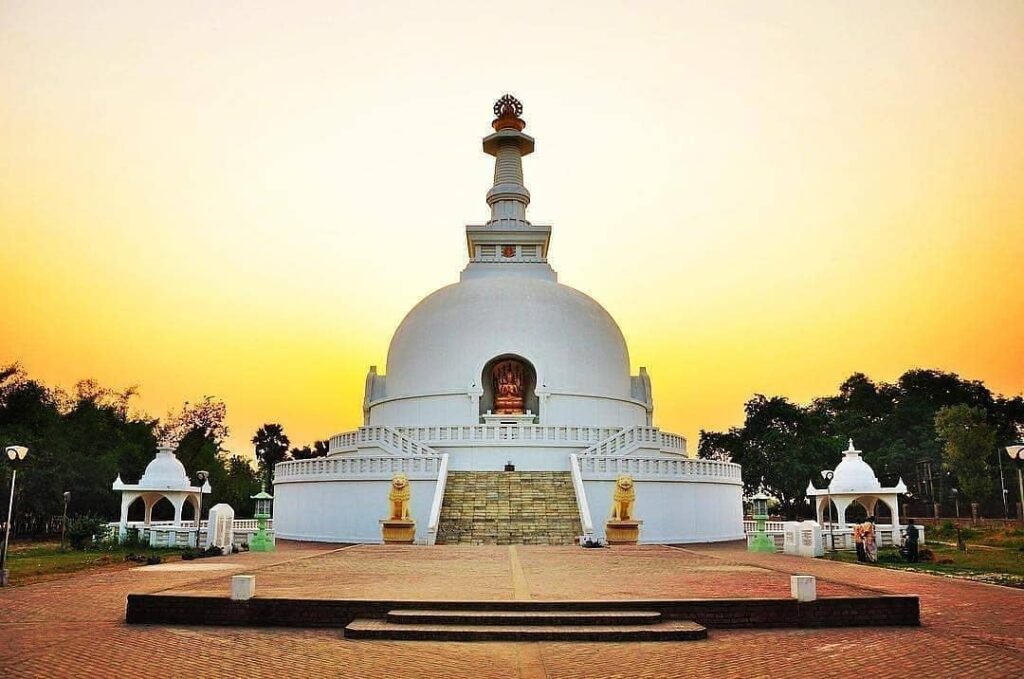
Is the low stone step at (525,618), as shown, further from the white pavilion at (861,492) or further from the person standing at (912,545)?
the white pavilion at (861,492)

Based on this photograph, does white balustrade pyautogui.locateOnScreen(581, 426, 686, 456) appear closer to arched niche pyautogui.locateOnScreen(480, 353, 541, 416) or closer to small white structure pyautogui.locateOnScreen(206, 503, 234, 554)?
arched niche pyautogui.locateOnScreen(480, 353, 541, 416)

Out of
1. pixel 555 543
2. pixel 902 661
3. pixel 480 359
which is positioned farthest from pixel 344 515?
pixel 902 661

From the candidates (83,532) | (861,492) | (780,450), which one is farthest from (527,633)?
(780,450)

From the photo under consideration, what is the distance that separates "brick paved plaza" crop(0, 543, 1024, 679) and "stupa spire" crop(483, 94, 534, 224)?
1257 inches

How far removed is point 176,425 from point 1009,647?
62.7m

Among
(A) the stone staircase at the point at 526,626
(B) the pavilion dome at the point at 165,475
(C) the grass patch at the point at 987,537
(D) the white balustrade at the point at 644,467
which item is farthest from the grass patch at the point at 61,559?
(C) the grass patch at the point at 987,537

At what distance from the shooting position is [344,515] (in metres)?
27.0

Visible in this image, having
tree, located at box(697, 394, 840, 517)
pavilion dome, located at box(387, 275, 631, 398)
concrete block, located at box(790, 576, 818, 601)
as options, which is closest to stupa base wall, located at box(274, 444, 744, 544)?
pavilion dome, located at box(387, 275, 631, 398)

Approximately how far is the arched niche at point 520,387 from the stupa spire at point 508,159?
10.9 m

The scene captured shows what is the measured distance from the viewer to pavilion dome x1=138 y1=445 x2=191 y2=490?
29031mm

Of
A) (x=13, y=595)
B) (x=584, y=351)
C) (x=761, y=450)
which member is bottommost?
(x=13, y=595)

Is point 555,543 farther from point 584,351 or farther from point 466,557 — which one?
point 584,351

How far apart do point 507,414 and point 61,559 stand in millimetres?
18472

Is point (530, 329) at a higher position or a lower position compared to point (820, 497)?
higher
